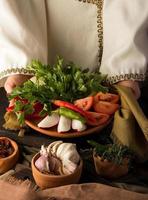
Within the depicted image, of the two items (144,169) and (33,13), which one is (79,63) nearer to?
(33,13)

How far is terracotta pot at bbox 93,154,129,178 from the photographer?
93 cm

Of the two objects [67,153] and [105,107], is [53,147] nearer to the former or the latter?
[67,153]

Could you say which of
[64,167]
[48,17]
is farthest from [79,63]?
[64,167]

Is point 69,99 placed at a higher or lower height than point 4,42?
lower

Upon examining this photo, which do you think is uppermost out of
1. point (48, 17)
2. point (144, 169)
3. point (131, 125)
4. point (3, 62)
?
point (48, 17)

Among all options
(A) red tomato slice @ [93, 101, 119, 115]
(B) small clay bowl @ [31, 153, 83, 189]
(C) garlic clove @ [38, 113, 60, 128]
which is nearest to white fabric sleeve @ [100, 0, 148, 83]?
(A) red tomato slice @ [93, 101, 119, 115]

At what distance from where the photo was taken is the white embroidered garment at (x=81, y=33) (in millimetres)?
1107

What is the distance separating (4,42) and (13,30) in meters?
0.04

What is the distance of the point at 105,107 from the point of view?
40.5 inches

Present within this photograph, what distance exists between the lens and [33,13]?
45.5 inches

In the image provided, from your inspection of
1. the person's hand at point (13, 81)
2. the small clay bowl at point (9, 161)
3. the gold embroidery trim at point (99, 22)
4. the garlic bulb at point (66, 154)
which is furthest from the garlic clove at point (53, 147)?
the gold embroidery trim at point (99, 22)

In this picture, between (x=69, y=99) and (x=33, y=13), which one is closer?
(x=69, y=99)

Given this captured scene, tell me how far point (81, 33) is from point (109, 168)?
1.40 ft

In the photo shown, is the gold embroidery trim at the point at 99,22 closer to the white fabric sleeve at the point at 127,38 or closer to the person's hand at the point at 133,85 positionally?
the white fabric sleeve at the point at 127,38
